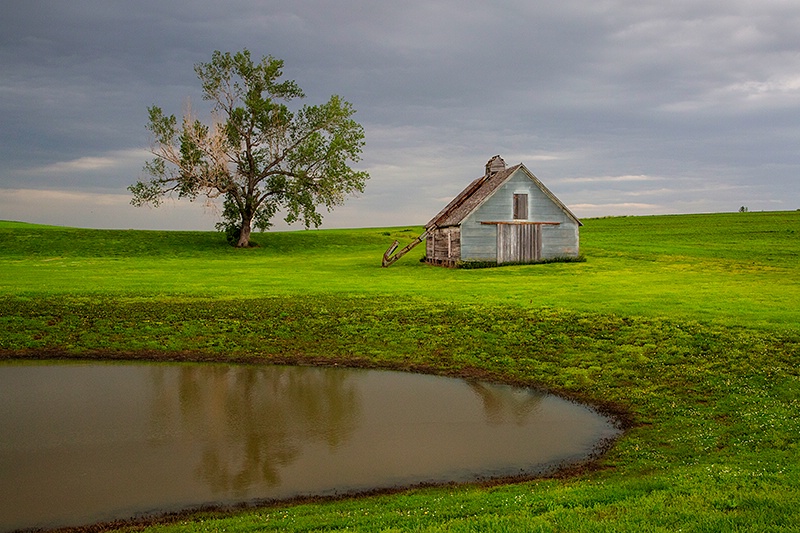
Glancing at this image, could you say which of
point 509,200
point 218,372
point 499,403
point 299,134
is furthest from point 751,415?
point 299,134

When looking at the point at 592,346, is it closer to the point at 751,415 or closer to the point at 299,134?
the point at 751,415

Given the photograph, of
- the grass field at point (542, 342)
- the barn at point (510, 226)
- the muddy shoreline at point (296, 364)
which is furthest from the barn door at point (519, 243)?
the muddy shoreline at point (296, 364)

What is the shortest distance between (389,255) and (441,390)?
35.6m

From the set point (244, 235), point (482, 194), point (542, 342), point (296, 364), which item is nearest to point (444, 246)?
point (482, 194)

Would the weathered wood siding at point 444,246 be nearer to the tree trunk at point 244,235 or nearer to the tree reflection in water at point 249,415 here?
the tree trunk at point 244,235

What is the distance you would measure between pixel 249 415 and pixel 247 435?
166 centimetres

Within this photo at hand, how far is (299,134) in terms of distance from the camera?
75875 millimetres

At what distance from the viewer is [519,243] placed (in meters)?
54.3

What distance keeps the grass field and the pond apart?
4.23 feet

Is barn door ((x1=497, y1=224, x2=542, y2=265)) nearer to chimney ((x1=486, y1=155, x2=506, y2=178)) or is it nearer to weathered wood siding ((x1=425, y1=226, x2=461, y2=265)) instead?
weathered wood siding ((x1=425, y1=226, x2=461, y2=265))

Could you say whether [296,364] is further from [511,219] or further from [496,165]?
[496,165]

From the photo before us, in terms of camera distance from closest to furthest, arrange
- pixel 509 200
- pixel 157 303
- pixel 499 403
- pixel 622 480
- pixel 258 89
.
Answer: pixel 622 480 < pixel 499 403 < pixel 157 303 < pixel 509 200 < pixel 258 89

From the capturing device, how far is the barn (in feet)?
174

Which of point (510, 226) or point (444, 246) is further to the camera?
point (444, 246)
